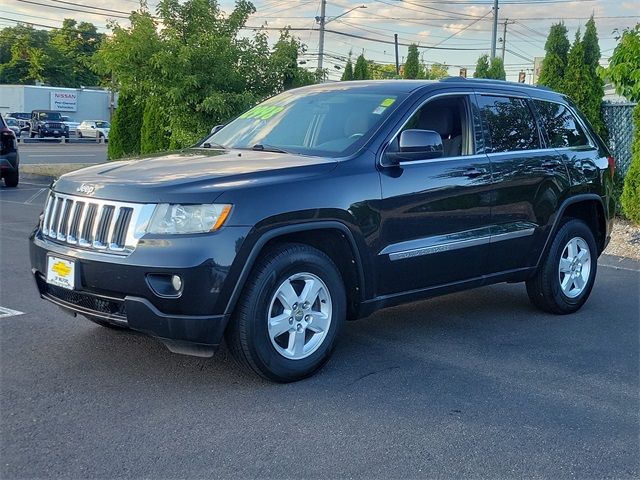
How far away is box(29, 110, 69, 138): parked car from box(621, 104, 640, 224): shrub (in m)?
40.5

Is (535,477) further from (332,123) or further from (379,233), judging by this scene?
(332,123)

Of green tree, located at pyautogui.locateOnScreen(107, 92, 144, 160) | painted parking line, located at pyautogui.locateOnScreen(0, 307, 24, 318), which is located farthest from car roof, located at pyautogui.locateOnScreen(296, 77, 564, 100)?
green tree, located at pyautogui.locateOnScreen(107, 92, 144, 160)

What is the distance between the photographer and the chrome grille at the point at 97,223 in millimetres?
4297

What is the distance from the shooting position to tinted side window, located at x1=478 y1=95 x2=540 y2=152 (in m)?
6.04

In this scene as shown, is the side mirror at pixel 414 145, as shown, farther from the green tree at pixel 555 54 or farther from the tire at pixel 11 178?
the tire at pixel 11 178

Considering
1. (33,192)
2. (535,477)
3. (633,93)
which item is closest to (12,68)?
(33,192)

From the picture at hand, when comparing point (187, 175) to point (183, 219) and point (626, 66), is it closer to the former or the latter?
point (183, 219)

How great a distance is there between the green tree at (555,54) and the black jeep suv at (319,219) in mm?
7187

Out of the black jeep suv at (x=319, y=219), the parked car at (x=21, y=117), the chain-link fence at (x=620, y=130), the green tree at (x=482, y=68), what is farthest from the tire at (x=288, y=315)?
the parked car at (x=21, y=117)

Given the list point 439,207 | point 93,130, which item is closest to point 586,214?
point 439,207

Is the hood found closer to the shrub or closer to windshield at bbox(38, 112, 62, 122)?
the shrub

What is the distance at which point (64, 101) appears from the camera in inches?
2356

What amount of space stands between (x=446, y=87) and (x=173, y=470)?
3531mm

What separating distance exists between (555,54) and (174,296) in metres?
11.1
